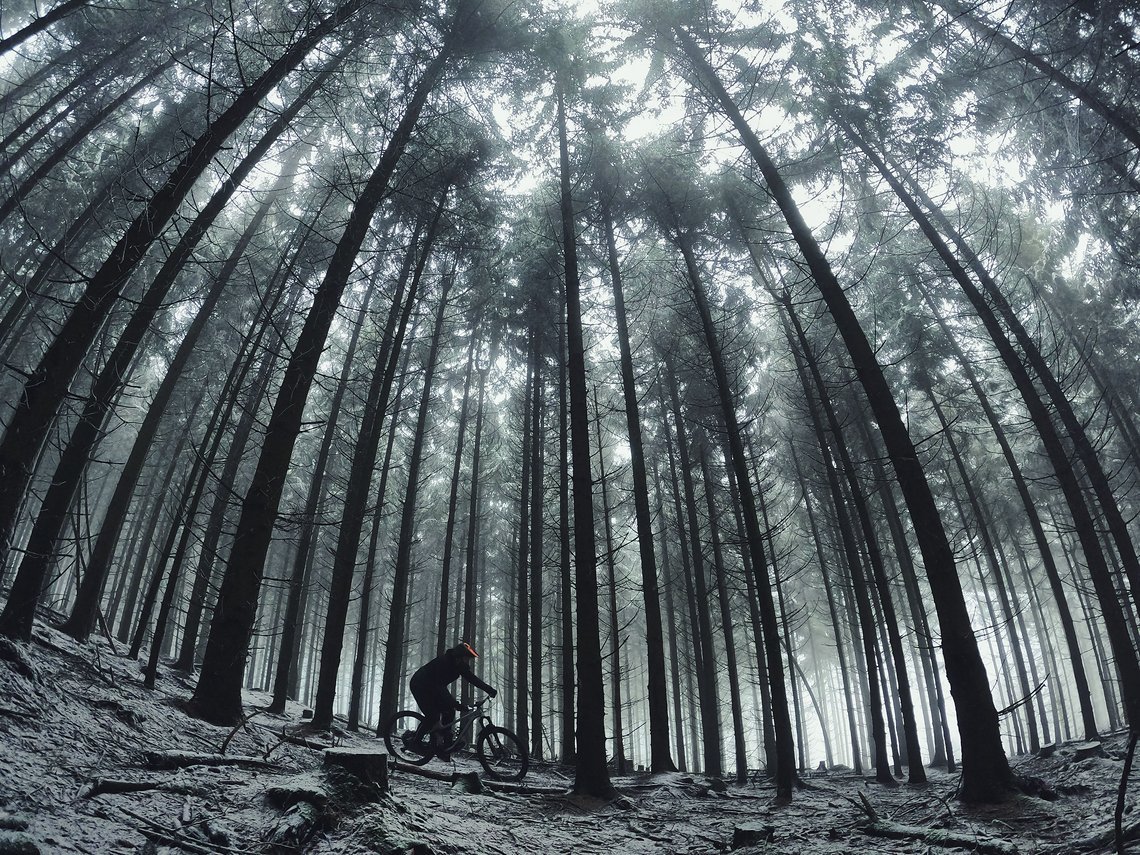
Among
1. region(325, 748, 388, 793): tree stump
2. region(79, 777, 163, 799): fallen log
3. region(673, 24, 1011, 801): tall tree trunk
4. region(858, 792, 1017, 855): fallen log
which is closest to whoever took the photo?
region(79, 777, 163, 799): fallen log

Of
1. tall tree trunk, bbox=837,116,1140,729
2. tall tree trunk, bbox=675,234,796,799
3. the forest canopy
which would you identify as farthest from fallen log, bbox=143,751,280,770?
tall tree trunk, bbox=837,116,1140,729

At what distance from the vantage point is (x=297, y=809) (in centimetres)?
307

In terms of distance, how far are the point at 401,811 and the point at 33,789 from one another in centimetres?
202

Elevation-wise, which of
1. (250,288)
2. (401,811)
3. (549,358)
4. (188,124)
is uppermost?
(188,124)

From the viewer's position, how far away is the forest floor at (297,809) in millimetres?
2713

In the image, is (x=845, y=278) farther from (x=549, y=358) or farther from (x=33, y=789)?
(x=33, y=789)

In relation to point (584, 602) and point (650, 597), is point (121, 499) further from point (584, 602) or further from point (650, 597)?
point (650, 597)

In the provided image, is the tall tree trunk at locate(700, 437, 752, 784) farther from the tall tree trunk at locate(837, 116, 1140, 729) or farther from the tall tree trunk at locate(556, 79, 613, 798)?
the tall tree trunk at locate(837, 116, 1140, 729)

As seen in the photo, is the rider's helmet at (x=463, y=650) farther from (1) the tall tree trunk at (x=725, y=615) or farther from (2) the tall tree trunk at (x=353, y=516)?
(1) the tall tree trunk at (x=725, y=615)

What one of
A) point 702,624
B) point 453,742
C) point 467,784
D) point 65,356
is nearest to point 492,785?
point 467,784

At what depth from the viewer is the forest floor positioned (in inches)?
107

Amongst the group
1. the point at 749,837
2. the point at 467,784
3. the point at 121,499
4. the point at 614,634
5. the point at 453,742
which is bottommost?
the point at 749,837

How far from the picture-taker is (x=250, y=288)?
575 inches

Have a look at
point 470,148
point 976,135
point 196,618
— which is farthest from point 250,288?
point 976,135
